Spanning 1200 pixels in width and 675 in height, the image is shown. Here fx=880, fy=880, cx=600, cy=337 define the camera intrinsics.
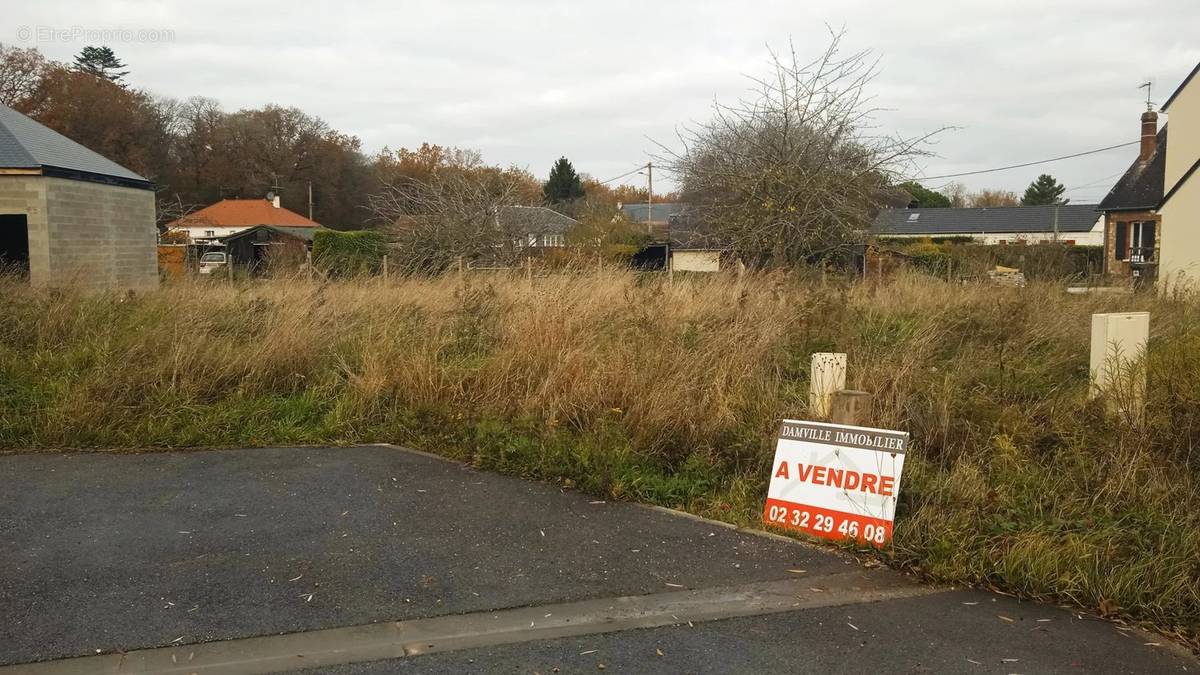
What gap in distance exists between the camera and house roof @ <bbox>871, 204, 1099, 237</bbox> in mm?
64688

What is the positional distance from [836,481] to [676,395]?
4.73 ft

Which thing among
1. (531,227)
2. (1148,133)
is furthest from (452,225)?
(1148,133)

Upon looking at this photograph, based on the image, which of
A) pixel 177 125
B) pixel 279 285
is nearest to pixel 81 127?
pixel 177 125

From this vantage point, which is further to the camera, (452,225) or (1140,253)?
(1140,253)

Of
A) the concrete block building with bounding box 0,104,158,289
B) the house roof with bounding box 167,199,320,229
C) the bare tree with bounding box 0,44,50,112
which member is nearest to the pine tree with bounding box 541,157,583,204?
the house roof with bounding box 167,199,320,229

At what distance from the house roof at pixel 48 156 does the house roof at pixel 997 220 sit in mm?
53887

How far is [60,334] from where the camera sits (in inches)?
325

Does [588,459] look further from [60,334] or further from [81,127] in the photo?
[81,127]

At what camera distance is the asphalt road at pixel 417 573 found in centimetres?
348

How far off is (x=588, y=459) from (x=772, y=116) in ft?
30.7

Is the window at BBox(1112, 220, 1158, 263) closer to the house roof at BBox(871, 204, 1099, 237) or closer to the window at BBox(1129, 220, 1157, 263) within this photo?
the window at BBox(1129, 220, 1157, 263)

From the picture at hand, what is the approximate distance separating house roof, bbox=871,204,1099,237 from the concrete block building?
175 ft

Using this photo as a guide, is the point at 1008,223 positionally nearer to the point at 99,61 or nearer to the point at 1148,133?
the point at 1148,133

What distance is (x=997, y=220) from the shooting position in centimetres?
6638
